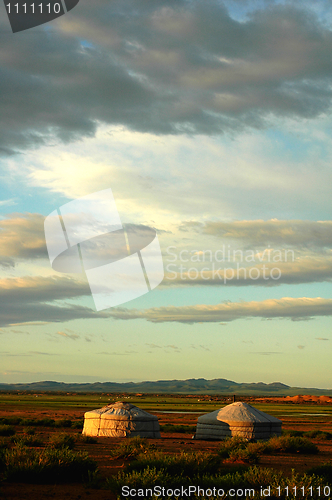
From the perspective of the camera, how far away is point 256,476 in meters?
10.8

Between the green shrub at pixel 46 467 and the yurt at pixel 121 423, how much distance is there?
44.4 ft

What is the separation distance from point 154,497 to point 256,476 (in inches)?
125

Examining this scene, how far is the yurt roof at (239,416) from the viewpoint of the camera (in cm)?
2592

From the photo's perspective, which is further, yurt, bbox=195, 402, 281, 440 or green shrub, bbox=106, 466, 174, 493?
yurt, bbox=195, 402, 281, 440

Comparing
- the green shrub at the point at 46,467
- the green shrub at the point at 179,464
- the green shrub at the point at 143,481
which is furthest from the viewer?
the green shrub at the point at 179,464

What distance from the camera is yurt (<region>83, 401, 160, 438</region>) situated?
1030 inches

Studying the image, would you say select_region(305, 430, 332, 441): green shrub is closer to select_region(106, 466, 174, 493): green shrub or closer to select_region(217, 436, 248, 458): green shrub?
select_region(217, 436, 248, 458): green shrub

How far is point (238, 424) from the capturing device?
25.8 m

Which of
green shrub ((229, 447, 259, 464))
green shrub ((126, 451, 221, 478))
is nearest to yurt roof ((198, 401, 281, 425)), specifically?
green shrub ((229, 447, 259, 464))

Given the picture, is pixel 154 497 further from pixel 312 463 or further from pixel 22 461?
pixel 312 463

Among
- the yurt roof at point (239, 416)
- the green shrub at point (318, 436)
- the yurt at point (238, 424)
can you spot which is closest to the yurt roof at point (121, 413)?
the yurt at point (238, 424)

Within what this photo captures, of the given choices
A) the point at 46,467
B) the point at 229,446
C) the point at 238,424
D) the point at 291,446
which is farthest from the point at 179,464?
the point at 238,424

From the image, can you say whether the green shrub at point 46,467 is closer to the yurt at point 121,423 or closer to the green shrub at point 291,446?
the green shrub at point 291,446

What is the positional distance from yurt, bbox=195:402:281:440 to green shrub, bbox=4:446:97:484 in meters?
14.3
